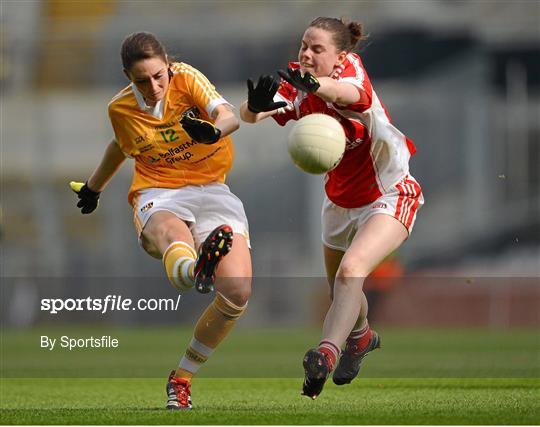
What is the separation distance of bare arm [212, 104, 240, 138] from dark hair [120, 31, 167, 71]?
45cm

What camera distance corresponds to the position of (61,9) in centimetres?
2698

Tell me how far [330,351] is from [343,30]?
177cm

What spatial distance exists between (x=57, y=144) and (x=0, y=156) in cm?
117

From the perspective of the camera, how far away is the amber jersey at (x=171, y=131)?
712cm

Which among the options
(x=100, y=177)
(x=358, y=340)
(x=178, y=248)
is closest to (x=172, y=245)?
(x=178, y=248)

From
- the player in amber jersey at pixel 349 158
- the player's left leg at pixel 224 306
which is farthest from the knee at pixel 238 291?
the player in amber jersey at pixel 349 158

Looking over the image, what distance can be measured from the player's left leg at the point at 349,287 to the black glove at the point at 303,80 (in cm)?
93

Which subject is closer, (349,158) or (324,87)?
(324,87)

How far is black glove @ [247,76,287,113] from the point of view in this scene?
6.39m

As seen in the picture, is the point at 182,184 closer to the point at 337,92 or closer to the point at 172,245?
the point at 172,245

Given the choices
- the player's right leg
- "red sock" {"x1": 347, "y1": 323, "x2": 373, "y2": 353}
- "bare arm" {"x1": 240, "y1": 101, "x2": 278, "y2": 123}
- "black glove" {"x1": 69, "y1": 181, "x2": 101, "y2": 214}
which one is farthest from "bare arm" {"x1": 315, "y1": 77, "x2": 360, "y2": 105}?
"black glove" {"x1": 69, "y1": 181, "x2": 101, "y2": 214}

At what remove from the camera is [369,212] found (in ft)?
22.7

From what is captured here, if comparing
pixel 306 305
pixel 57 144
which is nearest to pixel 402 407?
pixel 306 305

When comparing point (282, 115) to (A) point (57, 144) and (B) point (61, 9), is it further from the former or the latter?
(B) point (61, 9)
